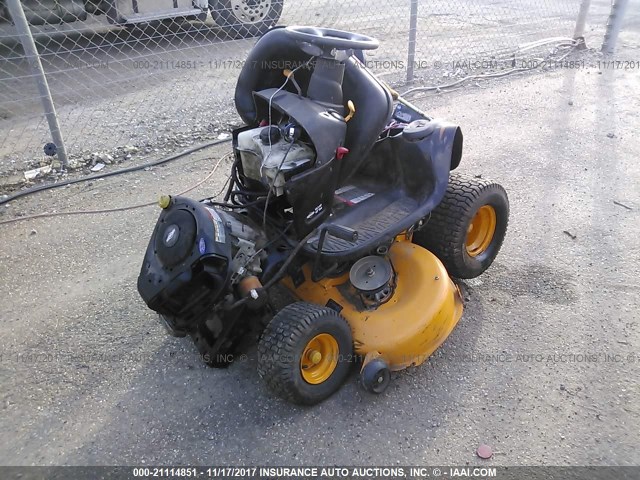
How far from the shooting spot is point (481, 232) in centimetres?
320

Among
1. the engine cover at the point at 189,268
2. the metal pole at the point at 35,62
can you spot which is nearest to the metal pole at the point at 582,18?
the metal pole at the point at 35,62

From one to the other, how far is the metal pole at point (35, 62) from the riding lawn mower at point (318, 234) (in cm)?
225

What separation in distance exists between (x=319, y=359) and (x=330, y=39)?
4.44 ft

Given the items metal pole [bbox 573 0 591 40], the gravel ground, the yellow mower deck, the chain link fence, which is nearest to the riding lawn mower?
the yellow mower deck

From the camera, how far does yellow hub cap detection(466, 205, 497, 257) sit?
3133 mm

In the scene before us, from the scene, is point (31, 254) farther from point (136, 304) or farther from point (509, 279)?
point (509, 279)

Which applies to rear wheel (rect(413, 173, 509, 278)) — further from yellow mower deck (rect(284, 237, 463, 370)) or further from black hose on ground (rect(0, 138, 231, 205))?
black hose on ground (rect(0, 138, 231, 205))

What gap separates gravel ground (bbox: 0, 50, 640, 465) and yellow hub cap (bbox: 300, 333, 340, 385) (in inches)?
6.0

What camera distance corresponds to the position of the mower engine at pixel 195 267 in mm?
2174

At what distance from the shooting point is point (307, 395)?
232 cm

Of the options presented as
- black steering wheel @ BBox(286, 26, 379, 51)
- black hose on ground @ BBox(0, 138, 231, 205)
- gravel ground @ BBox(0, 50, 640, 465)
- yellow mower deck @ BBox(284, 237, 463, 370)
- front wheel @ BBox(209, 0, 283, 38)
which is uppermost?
black steering wheel @ BBox(286, 26, 379, 51)

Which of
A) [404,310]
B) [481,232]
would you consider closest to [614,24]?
[481,232]

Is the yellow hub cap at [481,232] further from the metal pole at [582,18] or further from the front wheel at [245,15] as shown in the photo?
the metal pole at [582,18]

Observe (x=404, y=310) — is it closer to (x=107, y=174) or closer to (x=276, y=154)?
(x=276, y=154)
